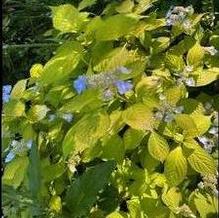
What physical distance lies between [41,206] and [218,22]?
0.72 metres

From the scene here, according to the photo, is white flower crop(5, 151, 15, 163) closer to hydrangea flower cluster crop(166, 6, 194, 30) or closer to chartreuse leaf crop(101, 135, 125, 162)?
chartreuse leaf crop(101, 135, 125, 162)

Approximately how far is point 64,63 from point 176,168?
339 mm

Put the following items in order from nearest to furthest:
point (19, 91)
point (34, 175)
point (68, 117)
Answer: point (34, 175) < point (68, 117) < point (19, 91)

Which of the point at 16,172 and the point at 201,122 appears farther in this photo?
the point at 16,172

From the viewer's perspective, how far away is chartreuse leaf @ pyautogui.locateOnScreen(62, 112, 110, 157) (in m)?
1.25

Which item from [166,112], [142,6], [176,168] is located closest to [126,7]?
[142,6]

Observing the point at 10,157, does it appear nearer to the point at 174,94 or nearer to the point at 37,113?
the point at 37,113

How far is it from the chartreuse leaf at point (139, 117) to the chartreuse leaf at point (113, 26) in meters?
0.16

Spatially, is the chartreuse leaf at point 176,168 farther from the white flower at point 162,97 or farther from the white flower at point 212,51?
the white flower at point 212,51

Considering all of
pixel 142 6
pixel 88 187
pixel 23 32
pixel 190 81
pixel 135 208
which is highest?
pixel 142 6

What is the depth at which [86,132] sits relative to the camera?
4.11 ft

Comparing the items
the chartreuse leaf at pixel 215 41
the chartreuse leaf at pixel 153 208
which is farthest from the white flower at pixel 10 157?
the chartreuse leaf at pixel 215 41

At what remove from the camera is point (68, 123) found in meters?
1.41

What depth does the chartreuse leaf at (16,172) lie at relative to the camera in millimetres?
1365
